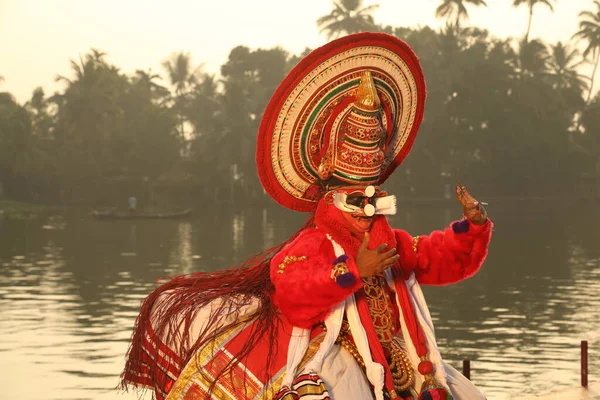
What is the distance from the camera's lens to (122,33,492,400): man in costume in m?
4.20

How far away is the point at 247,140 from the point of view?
70.2m

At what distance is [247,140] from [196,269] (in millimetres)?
36173

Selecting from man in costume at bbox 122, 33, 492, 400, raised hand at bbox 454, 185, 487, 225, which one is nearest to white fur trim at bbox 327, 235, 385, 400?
man in costume at bbox 122, 33, 492, 400

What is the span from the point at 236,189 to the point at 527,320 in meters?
51.5

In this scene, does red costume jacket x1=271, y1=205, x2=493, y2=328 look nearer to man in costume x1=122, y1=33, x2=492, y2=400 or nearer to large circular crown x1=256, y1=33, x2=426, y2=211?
man in costume x1=122, y1=33, x2=492, y2=400

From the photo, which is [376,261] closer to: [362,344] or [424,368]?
[362,344]

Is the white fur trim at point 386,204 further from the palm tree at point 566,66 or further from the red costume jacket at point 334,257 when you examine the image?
the palm tree at point 566,66

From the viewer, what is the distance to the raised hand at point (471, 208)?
4.45 m

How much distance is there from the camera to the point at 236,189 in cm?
7375

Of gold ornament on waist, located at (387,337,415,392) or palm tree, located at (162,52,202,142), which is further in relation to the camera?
palm tree, located at (162,52,202,142)

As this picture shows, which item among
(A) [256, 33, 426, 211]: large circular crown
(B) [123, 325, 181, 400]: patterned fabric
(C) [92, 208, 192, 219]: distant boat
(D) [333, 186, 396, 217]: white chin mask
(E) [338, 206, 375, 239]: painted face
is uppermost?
(A) [256, 33, 426, 211]: large circular crown

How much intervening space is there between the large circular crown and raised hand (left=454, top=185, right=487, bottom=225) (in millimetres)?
350

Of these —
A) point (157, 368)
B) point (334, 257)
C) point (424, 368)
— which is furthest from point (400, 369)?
point (157, 368)

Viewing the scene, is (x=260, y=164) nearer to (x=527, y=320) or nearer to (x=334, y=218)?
(x=334, y=218)
